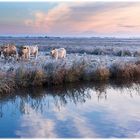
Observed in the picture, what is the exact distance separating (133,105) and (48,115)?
11.4 feet

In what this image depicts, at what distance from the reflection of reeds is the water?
2.25 ft

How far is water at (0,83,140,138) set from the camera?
35.6ft

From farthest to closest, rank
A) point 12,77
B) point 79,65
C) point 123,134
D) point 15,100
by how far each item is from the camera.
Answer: point 79,65 → point 12,77 → point 15,100 → point 123,134

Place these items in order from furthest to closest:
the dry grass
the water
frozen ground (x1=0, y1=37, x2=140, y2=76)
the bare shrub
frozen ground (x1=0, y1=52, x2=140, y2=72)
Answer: the dry grass < frozen ground (x1=0, y1=37, x2=140, y2=76) < the bare shrub < frozen ground (x1=0, y1=52, x2=140, y2=72) < the water

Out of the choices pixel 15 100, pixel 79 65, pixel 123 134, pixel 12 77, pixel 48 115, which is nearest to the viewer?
pixel 123 134

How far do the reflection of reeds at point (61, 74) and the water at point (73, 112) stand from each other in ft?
2.25

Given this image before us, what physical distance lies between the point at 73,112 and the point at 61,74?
576cm

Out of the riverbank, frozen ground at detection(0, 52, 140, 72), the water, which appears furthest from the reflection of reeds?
the water

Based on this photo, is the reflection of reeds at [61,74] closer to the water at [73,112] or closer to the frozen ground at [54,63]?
the frozen ground at [54,63]

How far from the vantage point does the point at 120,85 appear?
19266 millimetres

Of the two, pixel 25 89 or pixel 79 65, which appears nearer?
pixel 25 89

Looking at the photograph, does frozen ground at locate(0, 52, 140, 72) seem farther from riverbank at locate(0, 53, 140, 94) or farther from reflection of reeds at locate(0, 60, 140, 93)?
reflection of reeds at locate(0, 60, 140, 93)

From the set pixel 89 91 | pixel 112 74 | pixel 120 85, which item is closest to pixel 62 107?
pixel 89 91

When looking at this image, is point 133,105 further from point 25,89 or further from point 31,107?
point 25,89
